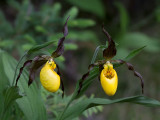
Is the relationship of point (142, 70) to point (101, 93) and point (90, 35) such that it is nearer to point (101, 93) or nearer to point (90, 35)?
point (101, 93)

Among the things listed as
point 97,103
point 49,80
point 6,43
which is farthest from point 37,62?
point 6,43

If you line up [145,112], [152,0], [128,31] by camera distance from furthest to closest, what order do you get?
[152,0] → [128,31] → [145,112]

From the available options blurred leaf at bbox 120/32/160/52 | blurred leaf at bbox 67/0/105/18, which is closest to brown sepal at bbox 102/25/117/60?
blurred leaf at bbox 120/32/160/52

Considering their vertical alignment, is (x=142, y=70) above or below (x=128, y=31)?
below

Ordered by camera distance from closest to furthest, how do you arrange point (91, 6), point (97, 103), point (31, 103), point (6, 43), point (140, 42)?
point (97, 103), point (31, 103), point (6, 43), point (140, 42), point (91, 6)

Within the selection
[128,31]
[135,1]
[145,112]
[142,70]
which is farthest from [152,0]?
[145,112]

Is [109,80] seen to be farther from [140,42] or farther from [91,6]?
[91,6]

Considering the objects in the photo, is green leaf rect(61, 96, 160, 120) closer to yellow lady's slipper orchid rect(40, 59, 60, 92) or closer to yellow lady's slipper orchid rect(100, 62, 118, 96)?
yellow lady's slipper orchid rect(100, 62, 118, 96)
